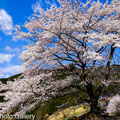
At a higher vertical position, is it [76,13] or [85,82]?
[76,13]

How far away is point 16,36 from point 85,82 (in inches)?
162

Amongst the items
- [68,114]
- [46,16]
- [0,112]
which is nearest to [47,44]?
[46,16]

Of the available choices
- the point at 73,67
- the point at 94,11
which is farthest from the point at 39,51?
the point at 94,11

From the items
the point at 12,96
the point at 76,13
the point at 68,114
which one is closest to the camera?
the point at 12,96

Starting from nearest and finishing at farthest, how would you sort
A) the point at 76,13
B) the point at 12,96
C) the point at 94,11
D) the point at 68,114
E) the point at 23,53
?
the point at 12,96 < the point at 23,53 < the point at 94,11 < the point at 76,13 < the point at 68,114

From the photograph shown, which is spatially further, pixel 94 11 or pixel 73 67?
pixel 73 67

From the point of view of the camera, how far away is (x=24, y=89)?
418cm

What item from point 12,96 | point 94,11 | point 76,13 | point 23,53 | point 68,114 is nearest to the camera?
point 12,96

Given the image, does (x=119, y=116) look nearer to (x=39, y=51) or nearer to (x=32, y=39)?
(x=39, y=51)

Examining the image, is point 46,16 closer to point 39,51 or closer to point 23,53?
point 39,51

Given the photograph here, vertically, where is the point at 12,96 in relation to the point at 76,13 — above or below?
below

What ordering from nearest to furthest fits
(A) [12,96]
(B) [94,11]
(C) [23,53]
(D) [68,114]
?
(A) [12,96]
(C) [23,53]
(B) [94,11]
(D) [68,114]

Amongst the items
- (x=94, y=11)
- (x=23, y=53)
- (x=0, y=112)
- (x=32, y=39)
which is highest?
(x=94, y=11)

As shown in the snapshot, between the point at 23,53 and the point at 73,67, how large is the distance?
2.74 metres
